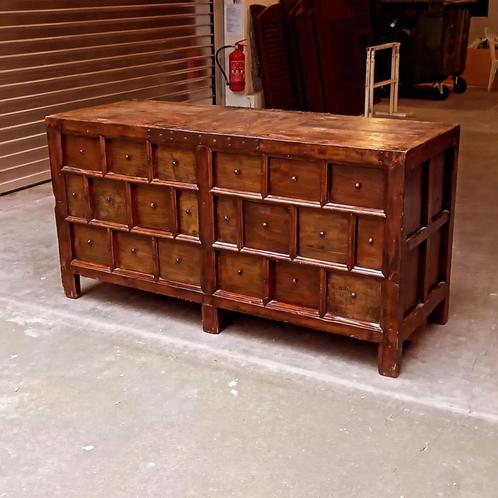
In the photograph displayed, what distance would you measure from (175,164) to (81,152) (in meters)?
0.49

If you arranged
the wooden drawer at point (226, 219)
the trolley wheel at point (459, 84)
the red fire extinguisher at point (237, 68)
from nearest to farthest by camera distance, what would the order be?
the wooden drawer at point (226, 219) < the red fire extinguisher at point (237, 68) < the trolley wheel at point (459, 84)

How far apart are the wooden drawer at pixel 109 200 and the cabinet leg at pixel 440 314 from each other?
135 centimetres

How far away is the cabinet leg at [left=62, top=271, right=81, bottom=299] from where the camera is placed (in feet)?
11.5

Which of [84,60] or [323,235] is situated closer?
[323,235]

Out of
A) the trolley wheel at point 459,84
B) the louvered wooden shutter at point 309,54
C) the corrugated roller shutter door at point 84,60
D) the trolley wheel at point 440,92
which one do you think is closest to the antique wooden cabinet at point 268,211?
the corrugated roller shutter door at point 84,60

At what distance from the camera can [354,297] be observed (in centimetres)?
278

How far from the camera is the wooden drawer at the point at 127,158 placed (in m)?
3.10

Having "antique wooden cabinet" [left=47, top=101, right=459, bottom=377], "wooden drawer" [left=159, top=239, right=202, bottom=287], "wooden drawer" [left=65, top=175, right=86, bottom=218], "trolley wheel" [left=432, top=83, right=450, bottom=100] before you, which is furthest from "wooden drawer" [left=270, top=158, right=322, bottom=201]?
"trolley wheel" [left=432, top=83, right=450, bottom=100]

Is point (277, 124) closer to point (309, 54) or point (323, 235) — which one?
point (323, 235)

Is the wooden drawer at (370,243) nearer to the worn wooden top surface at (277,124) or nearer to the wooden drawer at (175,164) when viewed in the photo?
the worn wooden top surface at (277,124)

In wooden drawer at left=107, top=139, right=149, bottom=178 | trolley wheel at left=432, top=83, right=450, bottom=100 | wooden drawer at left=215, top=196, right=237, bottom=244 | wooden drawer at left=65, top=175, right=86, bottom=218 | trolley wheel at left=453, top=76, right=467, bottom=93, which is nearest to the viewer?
wooden drawer at left=215, top=196, right=237, bottom=244

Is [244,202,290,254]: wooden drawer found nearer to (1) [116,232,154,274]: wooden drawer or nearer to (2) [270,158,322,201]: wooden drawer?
(2) [270,158,322,201]: wooden drawer

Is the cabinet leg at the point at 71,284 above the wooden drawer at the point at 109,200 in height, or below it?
below

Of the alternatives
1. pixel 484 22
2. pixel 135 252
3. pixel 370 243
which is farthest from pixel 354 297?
pixel 484 22
